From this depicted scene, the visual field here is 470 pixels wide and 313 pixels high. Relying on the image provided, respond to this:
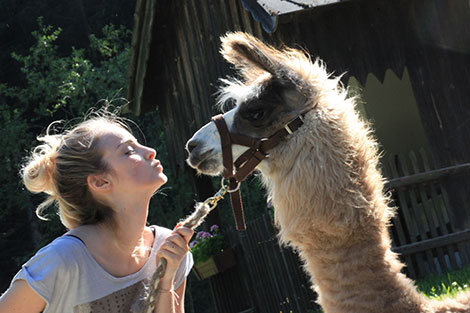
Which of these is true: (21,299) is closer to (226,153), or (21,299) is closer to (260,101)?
(226,153)

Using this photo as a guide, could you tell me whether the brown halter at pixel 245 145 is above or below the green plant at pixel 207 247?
above

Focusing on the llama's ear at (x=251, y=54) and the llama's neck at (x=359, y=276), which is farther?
the llama's ear at (x=251, y=54)

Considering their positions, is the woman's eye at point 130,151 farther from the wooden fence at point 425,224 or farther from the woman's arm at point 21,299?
the wooden fence at point 425,224

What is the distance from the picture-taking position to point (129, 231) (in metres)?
2.95

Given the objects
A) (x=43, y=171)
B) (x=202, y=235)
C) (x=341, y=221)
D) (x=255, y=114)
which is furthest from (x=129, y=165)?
(x=202, y=235)

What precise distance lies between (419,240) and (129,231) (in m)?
5.90

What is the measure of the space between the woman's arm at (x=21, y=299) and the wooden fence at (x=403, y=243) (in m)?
4.36

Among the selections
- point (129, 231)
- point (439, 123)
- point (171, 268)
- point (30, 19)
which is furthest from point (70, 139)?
point (30, 19)

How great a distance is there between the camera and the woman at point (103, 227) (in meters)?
2.68

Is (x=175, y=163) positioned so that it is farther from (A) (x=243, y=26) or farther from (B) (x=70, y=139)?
(B) (x=70, y=139)

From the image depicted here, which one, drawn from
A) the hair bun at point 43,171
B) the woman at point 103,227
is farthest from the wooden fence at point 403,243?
the hair bun at point 43,171

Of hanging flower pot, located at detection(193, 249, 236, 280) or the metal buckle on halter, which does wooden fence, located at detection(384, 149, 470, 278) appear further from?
the metal buckle on halter

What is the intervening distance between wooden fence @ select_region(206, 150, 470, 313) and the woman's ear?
13.2ft

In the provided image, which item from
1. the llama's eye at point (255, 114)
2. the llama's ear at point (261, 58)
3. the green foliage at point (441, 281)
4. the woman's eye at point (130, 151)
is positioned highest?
the llama's ear at point (261, 58)
